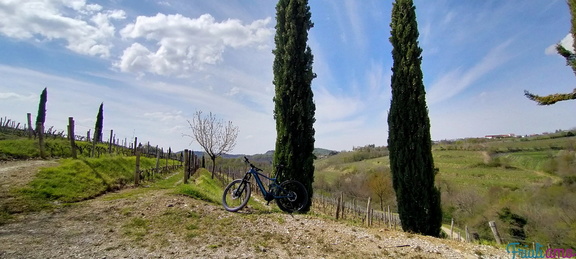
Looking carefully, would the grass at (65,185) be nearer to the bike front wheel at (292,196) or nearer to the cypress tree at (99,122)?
the bike front wheel at (292,196)

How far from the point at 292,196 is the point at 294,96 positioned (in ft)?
10.8

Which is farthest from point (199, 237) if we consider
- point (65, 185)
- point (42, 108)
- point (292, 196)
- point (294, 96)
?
point (42, 108)

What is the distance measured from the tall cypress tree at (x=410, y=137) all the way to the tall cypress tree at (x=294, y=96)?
2.60 m

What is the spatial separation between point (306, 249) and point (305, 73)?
6.05 m

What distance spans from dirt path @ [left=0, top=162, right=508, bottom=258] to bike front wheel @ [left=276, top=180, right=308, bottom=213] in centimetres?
68

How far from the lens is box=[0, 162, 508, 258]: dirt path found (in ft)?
16.2

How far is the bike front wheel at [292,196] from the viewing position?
8.04m

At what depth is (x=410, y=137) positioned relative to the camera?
→ 8602mm

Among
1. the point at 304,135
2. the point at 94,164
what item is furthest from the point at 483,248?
the point at 94,164

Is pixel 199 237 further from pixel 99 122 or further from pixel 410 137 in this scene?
pixel 99 122

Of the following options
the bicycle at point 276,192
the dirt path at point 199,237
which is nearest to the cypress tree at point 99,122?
the dirt path at point 199,237

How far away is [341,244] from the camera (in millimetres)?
5426

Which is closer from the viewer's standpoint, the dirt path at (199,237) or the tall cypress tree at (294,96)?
the dirt path at (199,237)

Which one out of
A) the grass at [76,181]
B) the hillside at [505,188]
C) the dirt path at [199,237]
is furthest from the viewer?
the hillside at [505,188]
